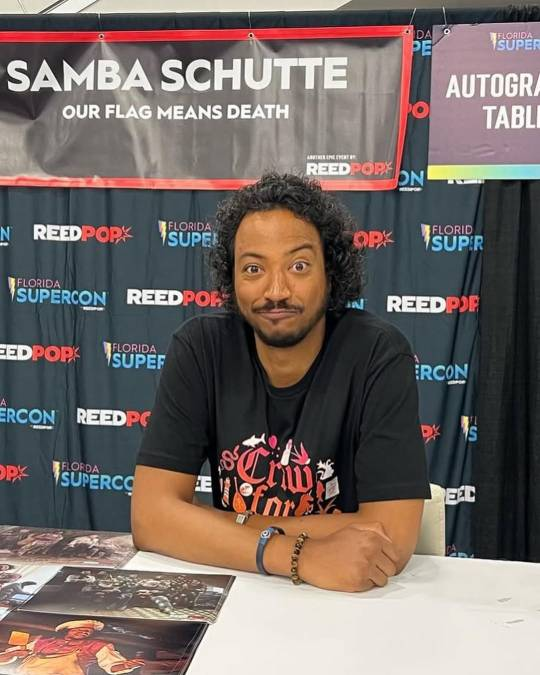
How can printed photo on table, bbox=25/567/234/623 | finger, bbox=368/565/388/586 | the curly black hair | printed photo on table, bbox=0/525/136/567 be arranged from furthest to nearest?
the curly black hair < printed photo on table, bbox=0/525/136/567 < finger, bbox=368/565/388/586 < printed photo on table, bbox=25/567/234/623

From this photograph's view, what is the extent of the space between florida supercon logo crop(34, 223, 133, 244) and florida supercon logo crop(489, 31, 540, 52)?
1765mm

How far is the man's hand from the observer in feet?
A: 3.58

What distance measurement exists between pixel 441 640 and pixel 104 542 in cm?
66

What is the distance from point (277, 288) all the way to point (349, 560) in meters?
0.52

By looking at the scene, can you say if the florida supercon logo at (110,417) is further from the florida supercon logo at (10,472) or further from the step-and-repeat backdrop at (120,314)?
the florida supercon logo at (10,472)

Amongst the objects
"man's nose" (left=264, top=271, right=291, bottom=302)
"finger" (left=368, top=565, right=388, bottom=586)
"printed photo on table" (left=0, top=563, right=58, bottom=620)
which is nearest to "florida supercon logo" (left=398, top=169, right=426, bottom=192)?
"man's nose" (left=264, top=271, right=291, bottom=302)

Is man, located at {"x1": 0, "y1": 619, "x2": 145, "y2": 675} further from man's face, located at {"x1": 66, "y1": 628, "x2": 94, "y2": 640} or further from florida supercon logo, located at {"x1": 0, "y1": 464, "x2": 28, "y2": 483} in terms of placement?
florida supercon logo, located at {"x1": 0, "y1": 464, "x2": 28, "y2": 483}

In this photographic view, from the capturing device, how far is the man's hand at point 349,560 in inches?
42.9

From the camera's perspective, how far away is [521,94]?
293 centimetres

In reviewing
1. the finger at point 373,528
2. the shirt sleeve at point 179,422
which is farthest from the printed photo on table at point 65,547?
the finger at point 373,528

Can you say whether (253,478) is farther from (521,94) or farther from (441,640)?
(521,94)

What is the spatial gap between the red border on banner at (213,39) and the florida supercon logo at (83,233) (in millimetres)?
186

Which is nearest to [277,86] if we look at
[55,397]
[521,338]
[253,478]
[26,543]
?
[521,338]

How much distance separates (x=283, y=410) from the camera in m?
1.41
